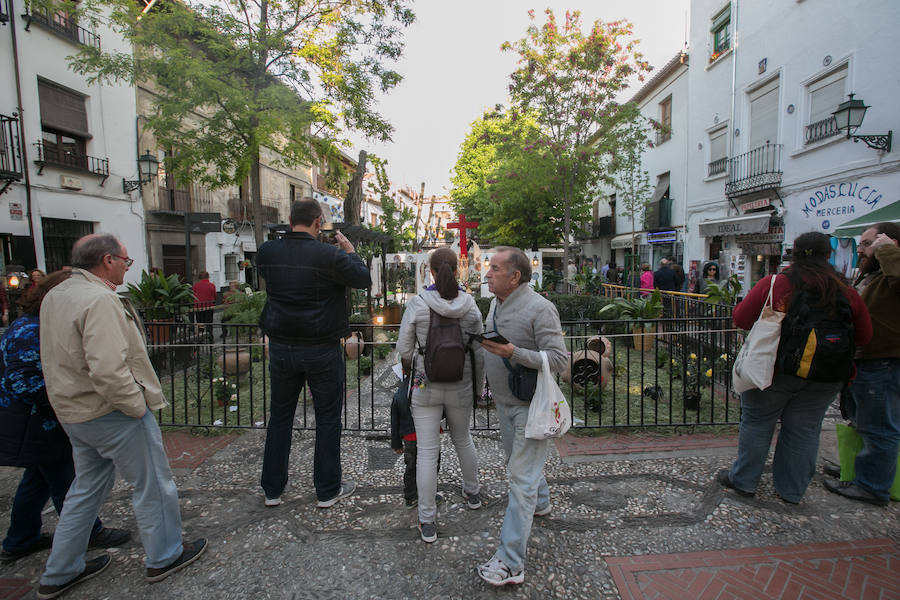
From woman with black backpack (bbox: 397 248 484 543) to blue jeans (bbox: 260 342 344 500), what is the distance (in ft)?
1.70

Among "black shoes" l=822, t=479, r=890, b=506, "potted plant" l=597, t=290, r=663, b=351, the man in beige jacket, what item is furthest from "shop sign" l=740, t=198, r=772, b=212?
the man in beige jacket

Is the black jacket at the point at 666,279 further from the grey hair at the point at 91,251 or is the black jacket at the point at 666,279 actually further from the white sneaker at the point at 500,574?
the grey hair at the point at 91,251

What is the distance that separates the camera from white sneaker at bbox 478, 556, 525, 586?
223cm

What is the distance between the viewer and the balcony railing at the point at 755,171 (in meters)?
12.2

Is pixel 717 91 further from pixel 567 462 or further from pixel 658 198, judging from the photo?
pixel 567 462

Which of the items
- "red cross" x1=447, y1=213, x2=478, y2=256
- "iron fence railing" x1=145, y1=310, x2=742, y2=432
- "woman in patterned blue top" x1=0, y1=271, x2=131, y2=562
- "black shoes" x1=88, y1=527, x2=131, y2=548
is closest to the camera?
"woman in patterned blue top" x1=0, y1=271, x2=131, y2=562

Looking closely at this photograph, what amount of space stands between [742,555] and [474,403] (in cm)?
169

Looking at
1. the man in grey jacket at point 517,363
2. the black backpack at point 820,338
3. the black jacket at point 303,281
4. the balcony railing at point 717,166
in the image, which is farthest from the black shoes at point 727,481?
the balcony railing at point 717,166

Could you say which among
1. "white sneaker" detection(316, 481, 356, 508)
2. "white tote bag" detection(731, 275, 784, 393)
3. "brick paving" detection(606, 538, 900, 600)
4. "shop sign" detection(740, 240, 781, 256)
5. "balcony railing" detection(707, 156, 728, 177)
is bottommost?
"brick paving" detection(606, 538, 900, 600)

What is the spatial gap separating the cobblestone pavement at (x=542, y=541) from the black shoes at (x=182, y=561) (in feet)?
0.14

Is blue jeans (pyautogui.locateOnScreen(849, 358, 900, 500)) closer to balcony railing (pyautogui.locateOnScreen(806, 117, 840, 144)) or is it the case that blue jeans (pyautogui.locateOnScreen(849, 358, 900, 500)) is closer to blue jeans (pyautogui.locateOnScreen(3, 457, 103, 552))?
blue jeans (pyautogui.locateOnScreen(3, 457, 103, 552))

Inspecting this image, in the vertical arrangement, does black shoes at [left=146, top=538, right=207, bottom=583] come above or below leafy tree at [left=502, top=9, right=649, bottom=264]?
below

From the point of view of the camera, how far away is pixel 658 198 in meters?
19.5

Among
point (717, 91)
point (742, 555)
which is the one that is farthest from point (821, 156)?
point (742, 555)
